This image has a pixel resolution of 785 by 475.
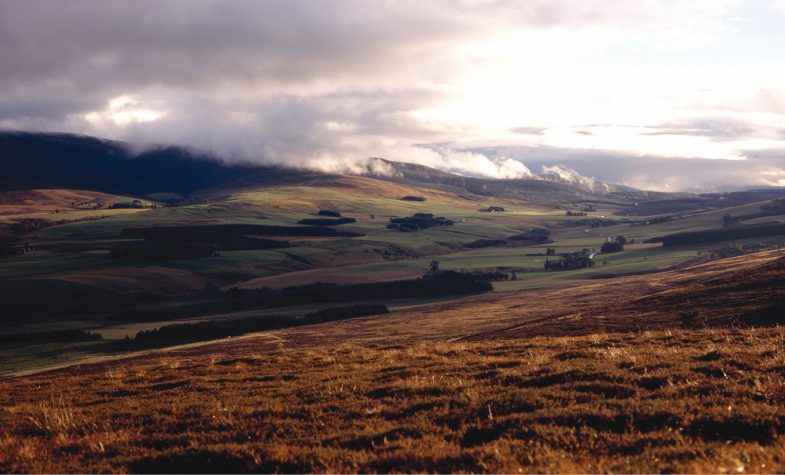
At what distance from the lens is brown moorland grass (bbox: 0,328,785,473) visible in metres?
12.3

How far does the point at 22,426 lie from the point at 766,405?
792 inches

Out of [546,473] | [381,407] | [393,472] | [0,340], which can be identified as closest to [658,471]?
[546,473]

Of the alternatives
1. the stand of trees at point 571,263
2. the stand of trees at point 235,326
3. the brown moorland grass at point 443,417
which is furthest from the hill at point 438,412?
the stand of trees at point 571,263

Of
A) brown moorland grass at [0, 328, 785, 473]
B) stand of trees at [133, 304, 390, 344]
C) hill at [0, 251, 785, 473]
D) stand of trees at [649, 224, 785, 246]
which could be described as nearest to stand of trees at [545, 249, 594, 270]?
stand of trees at [649, 224, 785, 246]

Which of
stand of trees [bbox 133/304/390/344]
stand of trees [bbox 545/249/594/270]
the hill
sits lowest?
stand of trees [bbox 133/304/390/344]

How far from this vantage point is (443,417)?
612 inches

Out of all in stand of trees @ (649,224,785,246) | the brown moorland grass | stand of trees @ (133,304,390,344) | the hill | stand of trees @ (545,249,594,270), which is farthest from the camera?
stand of trees @ (649,224,785,246)

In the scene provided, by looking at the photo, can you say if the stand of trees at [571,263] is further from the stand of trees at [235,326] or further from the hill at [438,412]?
the hill at [438,412]

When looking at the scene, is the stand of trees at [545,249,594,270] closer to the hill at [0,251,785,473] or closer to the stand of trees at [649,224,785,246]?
the stand of trees at [649,224,785,246]

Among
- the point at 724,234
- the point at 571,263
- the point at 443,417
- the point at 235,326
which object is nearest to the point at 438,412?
the point at 443,417

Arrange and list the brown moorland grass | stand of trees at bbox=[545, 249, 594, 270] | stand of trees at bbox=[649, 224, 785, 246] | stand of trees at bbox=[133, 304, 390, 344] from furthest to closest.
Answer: stand of trees at bbox=[649, 224, 785, 246], stand of trees at bbox=[545, 249, 594, 270], stand of trees at bbox=[133, 304, 390, 344], the brown moorland grass

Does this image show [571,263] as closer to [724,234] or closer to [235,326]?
[724,234]

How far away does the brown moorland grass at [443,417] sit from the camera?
485 inches

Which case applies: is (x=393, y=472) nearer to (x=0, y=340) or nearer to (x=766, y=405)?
(x=766, y=405)
